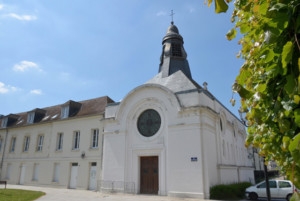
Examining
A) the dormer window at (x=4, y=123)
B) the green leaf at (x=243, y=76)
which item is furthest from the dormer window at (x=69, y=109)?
the green leaf at (x=243, y=76)

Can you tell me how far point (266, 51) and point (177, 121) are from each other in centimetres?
1528

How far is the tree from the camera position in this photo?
1318 mm

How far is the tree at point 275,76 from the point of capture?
1318 mm

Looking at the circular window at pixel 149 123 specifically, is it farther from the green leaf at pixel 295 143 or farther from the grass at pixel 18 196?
the green leaf at pixel 295 143

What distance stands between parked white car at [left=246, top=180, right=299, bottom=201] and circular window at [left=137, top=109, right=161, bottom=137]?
7.88m

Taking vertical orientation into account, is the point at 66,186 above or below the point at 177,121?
below

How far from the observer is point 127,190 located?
679 inches

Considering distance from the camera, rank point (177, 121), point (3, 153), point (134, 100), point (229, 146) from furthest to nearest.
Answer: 1. point (3, 153)
2. point (229, 146)
3. point (134, 100)
4. point (177, 121)

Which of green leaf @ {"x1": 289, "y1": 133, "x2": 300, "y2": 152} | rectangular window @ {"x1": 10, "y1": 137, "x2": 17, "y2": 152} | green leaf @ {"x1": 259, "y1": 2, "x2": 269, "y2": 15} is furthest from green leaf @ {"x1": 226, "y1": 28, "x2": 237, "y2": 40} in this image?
rectangular window @ {"x1": 10, "y1": 137, "x2": 17, "y2": 152}

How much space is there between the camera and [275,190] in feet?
48.1

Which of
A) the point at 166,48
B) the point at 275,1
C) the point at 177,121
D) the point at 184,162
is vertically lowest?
the point at 184,162

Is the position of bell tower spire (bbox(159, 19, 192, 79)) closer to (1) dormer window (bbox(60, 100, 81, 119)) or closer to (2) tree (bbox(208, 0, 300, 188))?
(1) dormer window (bbox(60, 100, 81, 119))

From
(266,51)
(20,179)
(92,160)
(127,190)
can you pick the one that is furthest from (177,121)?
(20,179)

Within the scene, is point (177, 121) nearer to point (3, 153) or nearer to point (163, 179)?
point (163, 179)
